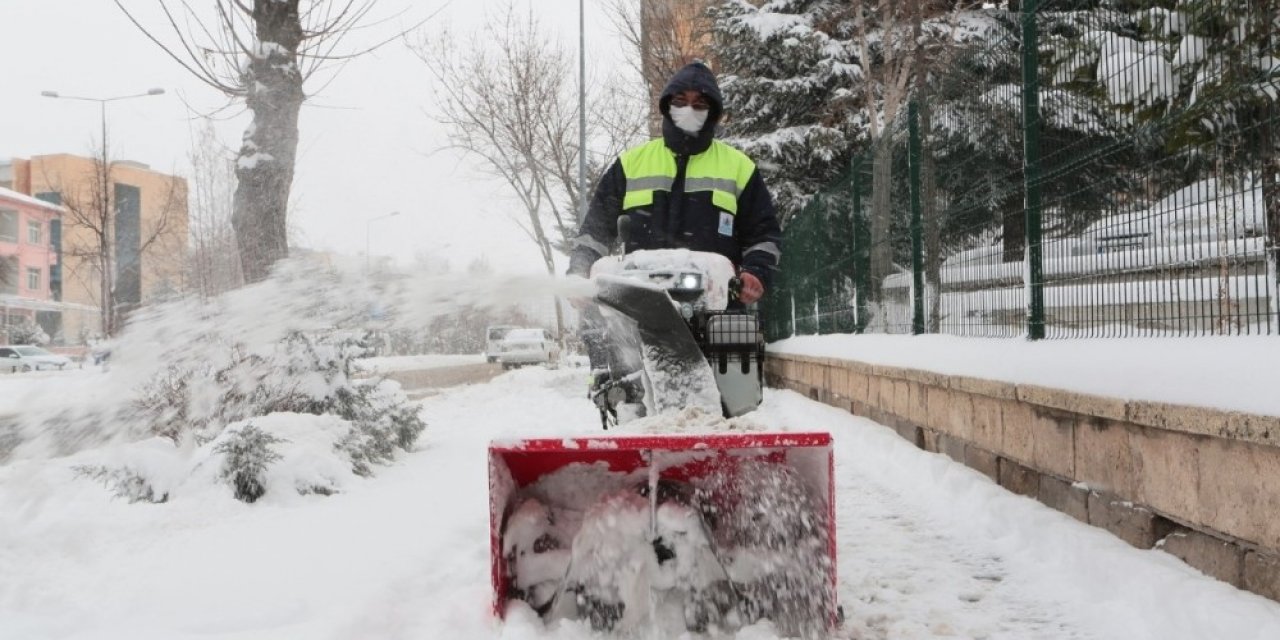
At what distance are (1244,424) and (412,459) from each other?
6.44 meters

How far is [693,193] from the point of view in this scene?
4391 millimetres

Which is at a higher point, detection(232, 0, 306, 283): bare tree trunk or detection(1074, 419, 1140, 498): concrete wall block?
detection(232, 0, 306, 283): bare tree trunk

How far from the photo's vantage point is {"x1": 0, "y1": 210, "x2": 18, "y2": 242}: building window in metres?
44.6

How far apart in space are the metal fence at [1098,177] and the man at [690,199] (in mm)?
1536

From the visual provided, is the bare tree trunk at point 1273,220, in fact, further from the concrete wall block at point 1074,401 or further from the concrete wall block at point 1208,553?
the concrete wall block at point 1208,553

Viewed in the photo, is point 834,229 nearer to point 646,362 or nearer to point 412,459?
point 412,459

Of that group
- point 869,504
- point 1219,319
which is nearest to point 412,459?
point 869,504

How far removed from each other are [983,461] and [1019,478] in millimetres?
481

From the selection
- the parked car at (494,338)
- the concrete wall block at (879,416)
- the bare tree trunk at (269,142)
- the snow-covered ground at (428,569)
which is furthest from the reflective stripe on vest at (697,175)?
the parked car at (494,338)

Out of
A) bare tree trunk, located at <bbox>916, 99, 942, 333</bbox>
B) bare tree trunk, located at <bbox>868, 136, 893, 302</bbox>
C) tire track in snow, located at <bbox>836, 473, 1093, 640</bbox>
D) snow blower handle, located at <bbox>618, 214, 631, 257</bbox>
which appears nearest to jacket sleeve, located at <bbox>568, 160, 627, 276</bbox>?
snow blower handle, located at <bbox>618, 214, 631, 257</bbox>

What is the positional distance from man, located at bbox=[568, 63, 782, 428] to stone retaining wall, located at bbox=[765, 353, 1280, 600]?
5.04 ft

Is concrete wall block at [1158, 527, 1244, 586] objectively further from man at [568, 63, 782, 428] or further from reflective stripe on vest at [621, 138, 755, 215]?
reflective stripe on vest at [621, 138, 755, 215]

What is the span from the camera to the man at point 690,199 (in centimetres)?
437

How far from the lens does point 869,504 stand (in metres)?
5.25
